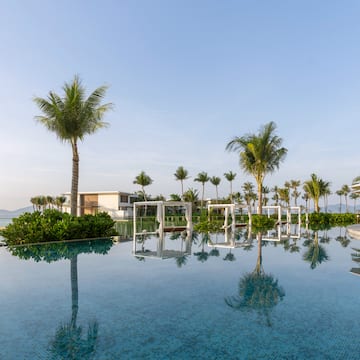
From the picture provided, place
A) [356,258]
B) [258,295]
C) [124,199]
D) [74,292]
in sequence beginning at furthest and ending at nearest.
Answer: [124,199]
[356,258]
[74,292]
[258,295]

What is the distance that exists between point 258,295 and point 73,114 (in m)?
13.4

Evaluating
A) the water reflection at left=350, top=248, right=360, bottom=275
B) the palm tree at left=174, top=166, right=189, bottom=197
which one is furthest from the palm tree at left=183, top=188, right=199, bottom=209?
the water reflection at left=350, top=248, right=360, bottom=275

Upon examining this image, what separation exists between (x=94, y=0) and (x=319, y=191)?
33.6 metres

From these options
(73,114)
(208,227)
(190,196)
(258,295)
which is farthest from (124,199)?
(258,295)

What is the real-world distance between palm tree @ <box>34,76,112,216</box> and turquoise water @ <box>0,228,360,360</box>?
752cm

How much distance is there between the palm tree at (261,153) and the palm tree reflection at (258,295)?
20.0m

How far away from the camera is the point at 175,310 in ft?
17.7

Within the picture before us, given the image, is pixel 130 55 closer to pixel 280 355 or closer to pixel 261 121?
pixel 261 121

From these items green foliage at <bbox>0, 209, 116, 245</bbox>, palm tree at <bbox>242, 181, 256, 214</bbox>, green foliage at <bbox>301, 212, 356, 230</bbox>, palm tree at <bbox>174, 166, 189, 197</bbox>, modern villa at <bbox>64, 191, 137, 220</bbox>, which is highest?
palm tree at <bbox>174, 166, 189, 197</bbox>

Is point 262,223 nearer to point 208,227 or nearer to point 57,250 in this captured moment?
point 208,227

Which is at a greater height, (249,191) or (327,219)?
(249,191)

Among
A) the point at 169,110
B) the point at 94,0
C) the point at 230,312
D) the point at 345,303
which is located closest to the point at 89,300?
the point at 230,312

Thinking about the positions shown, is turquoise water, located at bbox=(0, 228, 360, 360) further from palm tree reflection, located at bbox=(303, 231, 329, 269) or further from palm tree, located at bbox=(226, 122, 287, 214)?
palm tree, located at bbox=(226, 122, 287, 214)

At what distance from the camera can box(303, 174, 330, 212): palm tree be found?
38438mm
